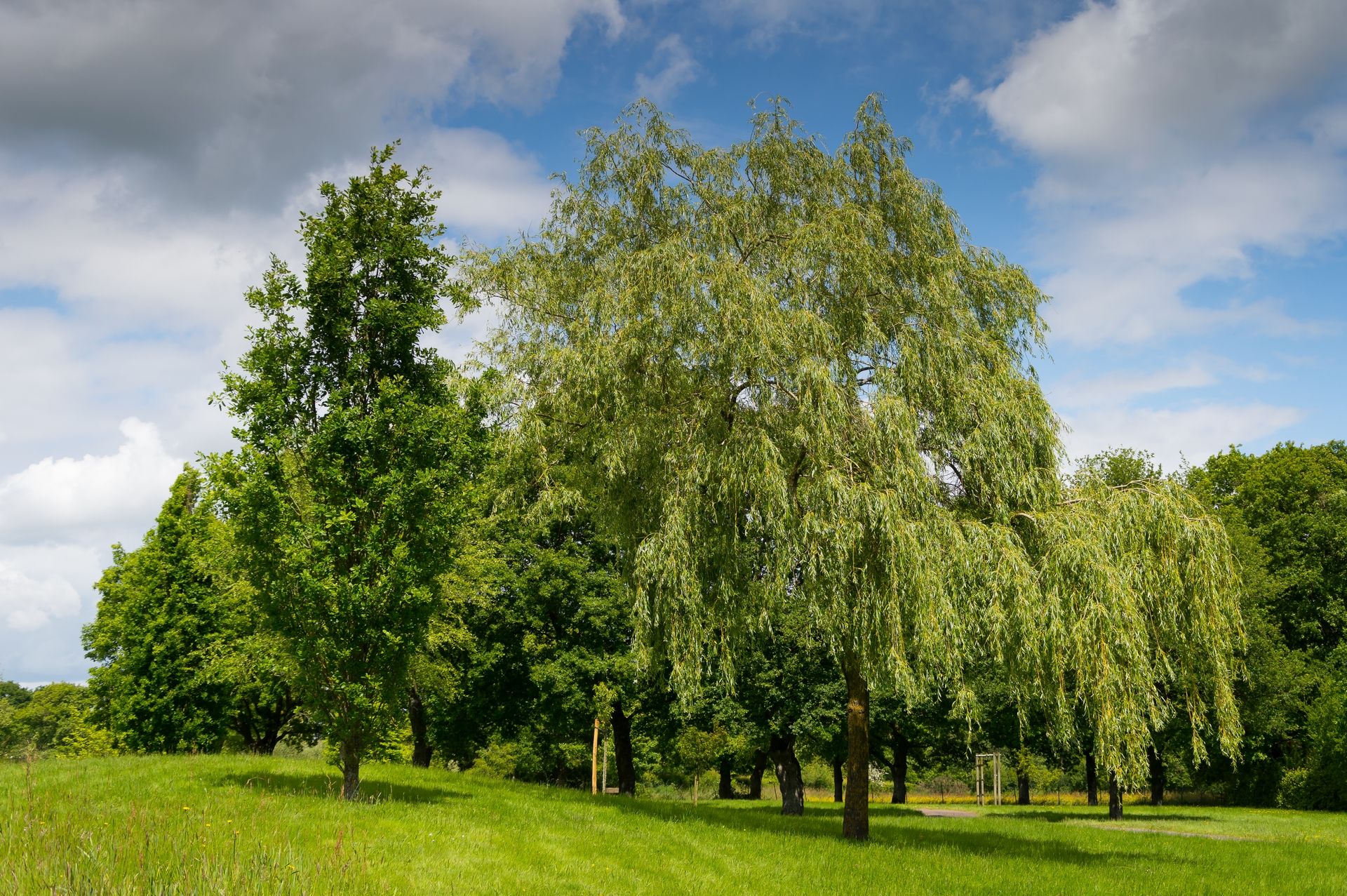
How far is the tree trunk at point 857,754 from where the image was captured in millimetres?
17391

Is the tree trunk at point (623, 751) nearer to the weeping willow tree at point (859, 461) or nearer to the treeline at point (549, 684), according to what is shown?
the treeline at point (549, 684)

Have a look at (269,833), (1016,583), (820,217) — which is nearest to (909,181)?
(820,217)

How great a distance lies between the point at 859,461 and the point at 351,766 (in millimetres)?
10593

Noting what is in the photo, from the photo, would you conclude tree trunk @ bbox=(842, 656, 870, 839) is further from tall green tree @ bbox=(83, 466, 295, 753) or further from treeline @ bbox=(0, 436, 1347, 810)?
tall green tree @ bbox=(83, 466, 295, 753)

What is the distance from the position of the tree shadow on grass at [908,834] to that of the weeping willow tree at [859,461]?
1.46 meters

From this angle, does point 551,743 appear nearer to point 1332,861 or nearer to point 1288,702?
point 1332,861

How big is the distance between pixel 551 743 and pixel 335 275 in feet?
74.8

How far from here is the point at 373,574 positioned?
1579cm

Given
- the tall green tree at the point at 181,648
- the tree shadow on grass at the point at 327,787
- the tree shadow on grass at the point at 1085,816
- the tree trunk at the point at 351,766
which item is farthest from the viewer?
the tree shadow on grass at the point at 1085,816

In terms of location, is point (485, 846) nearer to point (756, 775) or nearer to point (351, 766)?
point (351, 766)

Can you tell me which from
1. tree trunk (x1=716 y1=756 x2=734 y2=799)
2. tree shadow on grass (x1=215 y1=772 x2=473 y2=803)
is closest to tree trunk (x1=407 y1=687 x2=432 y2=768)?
tree shadow on grass (x1=215 y1=772 x2=473 y2=803)

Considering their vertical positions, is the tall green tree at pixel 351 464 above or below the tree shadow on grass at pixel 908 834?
above

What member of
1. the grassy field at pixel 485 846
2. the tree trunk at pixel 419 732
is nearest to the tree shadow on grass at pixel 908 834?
the grassy field at pixel 485 846

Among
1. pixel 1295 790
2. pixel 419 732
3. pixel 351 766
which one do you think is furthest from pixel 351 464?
pixel 1295 790
